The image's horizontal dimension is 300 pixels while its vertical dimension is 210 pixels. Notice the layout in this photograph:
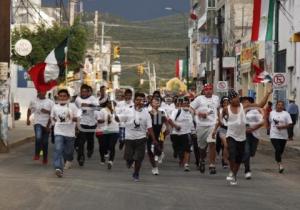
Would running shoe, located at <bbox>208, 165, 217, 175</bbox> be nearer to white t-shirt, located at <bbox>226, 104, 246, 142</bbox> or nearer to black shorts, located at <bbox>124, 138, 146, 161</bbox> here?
white t-shirt, located at <bbox>226, 104, 246, 142</bbox>

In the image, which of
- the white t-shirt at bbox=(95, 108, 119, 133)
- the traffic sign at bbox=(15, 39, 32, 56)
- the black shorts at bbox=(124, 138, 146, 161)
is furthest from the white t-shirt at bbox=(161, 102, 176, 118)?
the traffic sign at bbox=(15, 39, 32, 56)

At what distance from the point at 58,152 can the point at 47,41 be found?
40118 mm

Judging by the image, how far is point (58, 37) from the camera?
189ft

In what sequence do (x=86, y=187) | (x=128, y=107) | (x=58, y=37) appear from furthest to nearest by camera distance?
(x=58, y=37)
(x=128, y=107)
(x=86, y=187)

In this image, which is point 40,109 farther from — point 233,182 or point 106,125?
point 233,182

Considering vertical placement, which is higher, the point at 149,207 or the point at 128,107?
the point at 128,107

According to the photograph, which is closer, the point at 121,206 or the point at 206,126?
the point at 121,206

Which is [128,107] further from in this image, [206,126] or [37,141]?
[37,141]

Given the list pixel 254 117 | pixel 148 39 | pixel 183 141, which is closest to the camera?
pixel 254 117

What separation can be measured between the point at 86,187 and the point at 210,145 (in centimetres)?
457

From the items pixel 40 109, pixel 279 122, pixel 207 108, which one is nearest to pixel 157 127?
pixel 207 108

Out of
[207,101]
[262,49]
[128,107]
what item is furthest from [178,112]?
[262,49]

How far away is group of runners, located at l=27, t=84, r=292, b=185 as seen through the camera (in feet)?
56.9

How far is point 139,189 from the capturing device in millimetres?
15344
